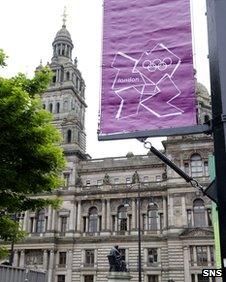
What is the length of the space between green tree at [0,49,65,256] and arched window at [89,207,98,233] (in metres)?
40.6

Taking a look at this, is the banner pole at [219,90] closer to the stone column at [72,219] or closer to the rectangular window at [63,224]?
the stone column at [72,219]

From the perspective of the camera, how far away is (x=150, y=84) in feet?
22.5

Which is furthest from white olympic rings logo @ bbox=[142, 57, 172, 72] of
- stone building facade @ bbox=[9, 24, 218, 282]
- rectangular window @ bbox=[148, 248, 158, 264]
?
rectangular window @ bbox=[148, 248, 158, 264]

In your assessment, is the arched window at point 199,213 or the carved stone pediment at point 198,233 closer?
the carved stone pediment at point 198,233

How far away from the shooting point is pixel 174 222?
5062cm

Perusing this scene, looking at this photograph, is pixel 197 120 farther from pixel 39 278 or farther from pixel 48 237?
pixel 48 237

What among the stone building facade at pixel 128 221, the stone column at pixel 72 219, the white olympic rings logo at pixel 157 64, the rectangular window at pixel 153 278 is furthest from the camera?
the stone column at pixel 72 219

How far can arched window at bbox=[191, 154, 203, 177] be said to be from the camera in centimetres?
5212

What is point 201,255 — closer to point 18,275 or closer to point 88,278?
point 88,278

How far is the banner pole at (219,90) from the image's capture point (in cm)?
538

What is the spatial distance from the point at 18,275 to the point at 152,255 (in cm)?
3941

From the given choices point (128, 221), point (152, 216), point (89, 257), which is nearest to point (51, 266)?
point (89, 257)

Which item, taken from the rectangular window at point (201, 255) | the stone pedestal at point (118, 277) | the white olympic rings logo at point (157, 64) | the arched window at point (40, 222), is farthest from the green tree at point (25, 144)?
the arched window at point (40, 222)

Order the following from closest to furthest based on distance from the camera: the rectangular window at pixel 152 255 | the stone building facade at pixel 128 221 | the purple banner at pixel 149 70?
the purple banner at pixel 149 70
the stone building facade at pixel 128 221
the rectangular window at pixel 152 255
